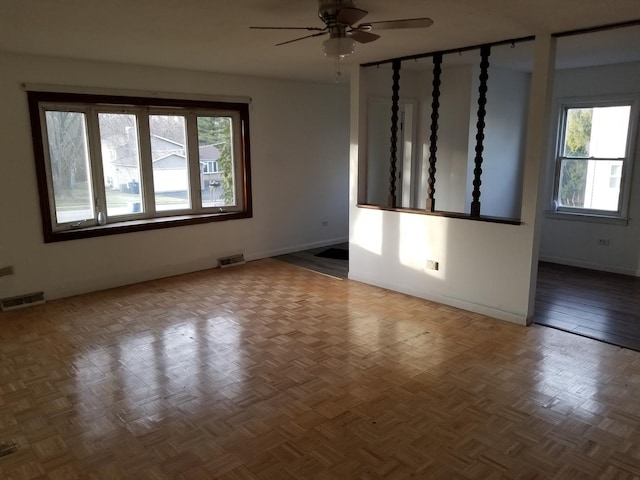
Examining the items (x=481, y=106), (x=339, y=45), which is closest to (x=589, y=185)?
(x=481, y=106)

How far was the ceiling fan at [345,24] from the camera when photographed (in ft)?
8.66

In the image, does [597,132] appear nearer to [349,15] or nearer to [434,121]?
[434,121]

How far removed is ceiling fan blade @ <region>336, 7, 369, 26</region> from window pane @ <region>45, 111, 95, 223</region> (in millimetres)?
3450

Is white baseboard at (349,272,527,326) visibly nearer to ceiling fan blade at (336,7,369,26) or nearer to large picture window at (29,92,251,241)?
large picture window at (29,92,251,241)

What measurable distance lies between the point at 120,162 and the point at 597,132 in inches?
224

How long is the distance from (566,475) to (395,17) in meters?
2.90

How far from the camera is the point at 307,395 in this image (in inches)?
116

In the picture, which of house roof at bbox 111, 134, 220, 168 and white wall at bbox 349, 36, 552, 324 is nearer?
white wall at bbox 349, 36, 552, 324

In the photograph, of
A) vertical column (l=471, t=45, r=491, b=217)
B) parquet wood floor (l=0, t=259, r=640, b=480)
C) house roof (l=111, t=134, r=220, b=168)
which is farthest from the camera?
house roof (l=111, t=134, r=220, b=168)

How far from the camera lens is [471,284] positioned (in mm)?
4430

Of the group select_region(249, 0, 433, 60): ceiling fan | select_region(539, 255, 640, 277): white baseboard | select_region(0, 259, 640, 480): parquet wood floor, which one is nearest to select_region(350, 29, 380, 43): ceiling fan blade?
select_region(249, 0, 433, 60): ceiling fan

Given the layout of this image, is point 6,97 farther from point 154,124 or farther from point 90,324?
point 90,324

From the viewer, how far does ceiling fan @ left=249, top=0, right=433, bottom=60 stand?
264 cm

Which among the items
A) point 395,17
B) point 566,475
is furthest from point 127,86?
point 566,475
